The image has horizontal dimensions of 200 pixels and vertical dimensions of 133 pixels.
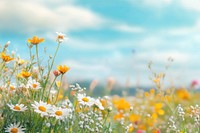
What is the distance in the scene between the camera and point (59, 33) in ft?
10.1

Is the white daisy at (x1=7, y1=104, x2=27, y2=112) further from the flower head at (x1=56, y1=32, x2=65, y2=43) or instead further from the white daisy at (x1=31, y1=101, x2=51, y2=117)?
the flower head at (x1=56, y1=32, x2=65, y2=43)

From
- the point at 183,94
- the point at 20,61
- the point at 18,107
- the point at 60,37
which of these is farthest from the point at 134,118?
the point at 18,107

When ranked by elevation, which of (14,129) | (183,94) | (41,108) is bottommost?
(14,129)

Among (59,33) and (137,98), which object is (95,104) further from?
(137,98)

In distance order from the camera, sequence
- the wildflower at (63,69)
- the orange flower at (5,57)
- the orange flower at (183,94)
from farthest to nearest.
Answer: the orange flower at (183,94) → the orange flower at (5,57) → the wildflower at (63,69)

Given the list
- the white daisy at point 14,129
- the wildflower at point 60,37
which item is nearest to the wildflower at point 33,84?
the white daisy at point 14,129

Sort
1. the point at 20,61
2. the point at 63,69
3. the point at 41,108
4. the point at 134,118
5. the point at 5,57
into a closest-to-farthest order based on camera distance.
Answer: the point at 41,108 → the point at 63,69 → the point at 5,57 → the point at 20,61 → the point at 134,118

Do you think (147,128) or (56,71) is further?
(147,128)

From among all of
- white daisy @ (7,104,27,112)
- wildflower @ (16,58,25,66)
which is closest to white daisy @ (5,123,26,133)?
white daisy @ (7,104,27,112)

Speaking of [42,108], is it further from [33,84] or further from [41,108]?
[33,84]

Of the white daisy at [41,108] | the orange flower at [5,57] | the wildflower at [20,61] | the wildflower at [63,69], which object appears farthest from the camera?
the wildflower at [20,61]

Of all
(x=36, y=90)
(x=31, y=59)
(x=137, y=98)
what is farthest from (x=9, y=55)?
(x=137, y=98)

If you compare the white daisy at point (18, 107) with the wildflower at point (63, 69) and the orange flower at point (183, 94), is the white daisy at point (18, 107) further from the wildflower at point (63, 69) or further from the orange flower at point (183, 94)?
the orange flower at point (183, 94)

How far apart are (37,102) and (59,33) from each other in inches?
23.8
